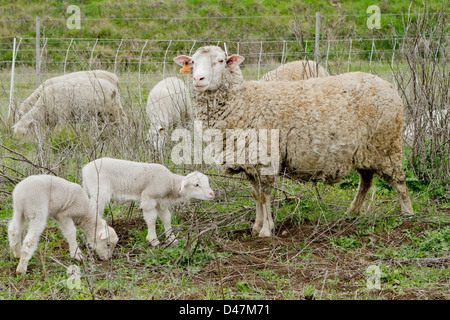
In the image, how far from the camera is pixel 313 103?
4855mm

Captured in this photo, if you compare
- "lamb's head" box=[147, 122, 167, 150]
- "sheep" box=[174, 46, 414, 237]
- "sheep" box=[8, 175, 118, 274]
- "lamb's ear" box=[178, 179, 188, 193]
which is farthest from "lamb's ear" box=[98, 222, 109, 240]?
"lamb's head" box=[147, 122, 167, 150]

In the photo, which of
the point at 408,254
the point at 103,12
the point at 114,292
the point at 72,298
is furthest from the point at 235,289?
the point at 103,12

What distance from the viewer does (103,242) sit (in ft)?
14.1

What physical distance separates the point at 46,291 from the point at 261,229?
1.94 m

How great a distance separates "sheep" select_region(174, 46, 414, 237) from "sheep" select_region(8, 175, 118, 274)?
3.99 ft

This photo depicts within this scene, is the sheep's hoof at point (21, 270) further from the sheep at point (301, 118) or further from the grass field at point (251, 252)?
the sheep at point (301, 118)

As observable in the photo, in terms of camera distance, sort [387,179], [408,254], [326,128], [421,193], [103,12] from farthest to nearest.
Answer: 1. [103,12]
2. [421,193]
3. [387,179]
4. [326,128]
5. [408,254]

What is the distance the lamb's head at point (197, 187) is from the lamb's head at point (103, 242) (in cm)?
66

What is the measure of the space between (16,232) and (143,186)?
1.06 meters

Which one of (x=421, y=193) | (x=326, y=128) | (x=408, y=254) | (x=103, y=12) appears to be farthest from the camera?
(x=103, y=12)

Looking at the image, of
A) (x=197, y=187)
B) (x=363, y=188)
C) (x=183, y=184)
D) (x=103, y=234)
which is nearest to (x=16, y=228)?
(x=103, y=234)

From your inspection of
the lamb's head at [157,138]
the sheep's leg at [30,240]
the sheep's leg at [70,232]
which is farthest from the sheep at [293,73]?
the sheep's leg at [30,240]

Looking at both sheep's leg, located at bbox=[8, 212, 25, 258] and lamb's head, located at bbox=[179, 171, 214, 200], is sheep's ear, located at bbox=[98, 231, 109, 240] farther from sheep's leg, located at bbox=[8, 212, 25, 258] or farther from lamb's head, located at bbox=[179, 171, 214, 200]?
lamb's head, located at bbox=[179, 171, 214, 200]

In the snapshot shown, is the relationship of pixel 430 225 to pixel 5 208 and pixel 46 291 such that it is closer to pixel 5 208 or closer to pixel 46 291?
pixel 46 291
